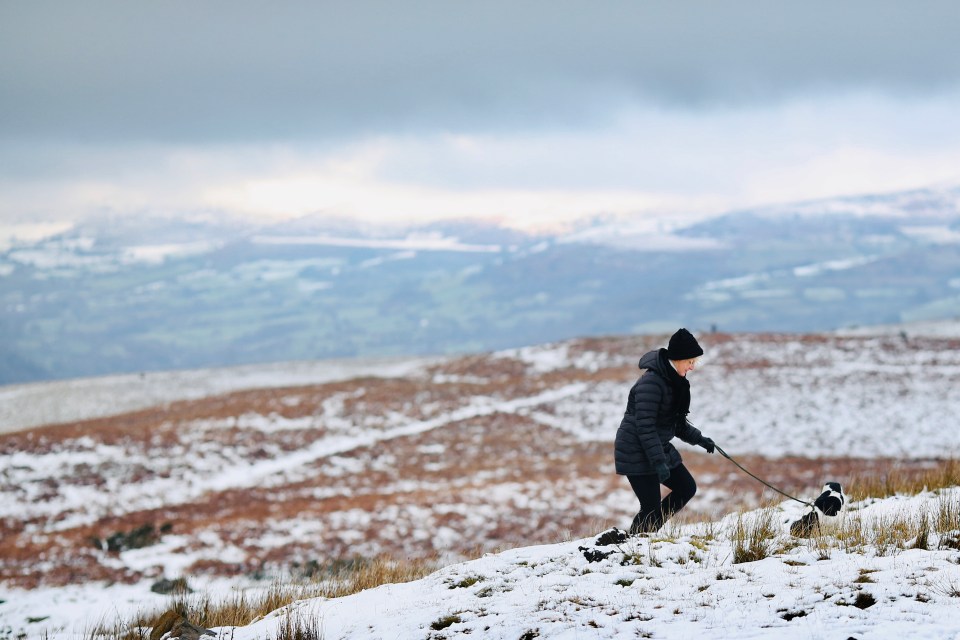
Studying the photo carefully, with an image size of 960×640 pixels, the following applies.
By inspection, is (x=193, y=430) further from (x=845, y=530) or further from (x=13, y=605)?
(x=845, y=530)

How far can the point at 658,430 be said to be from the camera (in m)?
7.67

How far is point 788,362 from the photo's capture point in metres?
39.1

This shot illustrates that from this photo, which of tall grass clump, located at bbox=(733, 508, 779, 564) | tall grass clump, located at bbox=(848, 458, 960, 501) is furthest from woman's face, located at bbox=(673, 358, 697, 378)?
tall grass clump, located at bbox=(848, 458, 960, 501)

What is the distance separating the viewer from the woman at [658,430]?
24.3 ft

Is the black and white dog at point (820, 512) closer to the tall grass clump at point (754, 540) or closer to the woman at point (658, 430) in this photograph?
the tall grass clump at point (754, 540)

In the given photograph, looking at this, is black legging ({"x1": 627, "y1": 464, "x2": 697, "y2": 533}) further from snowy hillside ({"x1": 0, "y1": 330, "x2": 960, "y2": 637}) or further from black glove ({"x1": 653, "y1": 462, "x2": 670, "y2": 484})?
snowy hillside ({"x1": 0, "y1": 330, "x2": 960, "y2": 637})

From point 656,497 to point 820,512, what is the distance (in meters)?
2.24

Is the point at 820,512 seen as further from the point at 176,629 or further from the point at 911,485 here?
the point at 176,629

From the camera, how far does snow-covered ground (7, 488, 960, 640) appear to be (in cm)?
473

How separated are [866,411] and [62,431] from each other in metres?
34.3

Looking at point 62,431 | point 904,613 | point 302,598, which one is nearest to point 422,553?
point 302,598

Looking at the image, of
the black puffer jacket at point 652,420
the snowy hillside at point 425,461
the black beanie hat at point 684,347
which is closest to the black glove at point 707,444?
the black puffer jacket at point 652,420

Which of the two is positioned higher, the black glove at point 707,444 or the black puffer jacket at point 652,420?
the black puffer jacket at point 652,420

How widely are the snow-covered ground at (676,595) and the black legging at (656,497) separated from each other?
258 millimetres
